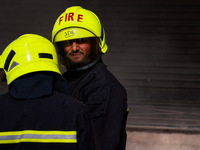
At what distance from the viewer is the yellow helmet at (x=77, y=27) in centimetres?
345

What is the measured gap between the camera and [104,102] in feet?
9.98

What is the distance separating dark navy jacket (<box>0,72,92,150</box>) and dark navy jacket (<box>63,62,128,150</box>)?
83 centimetres

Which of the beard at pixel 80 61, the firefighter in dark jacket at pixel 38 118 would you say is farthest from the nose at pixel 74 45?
the firefighter in dark jacket at pixel 38 118

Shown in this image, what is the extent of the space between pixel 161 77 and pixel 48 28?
2106mm

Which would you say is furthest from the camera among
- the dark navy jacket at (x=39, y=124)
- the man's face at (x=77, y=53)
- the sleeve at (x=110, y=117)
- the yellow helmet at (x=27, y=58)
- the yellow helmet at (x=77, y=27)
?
the yellow helmet at (x=77, y=27)

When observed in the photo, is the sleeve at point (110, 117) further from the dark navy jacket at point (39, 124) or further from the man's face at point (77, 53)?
the dark navy jacket at point (39, 124)

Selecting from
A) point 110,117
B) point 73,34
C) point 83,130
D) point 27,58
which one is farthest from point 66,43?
point 83,130

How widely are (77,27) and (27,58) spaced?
1229mm

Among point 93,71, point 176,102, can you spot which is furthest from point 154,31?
point 93,71

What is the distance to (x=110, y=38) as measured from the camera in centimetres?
588

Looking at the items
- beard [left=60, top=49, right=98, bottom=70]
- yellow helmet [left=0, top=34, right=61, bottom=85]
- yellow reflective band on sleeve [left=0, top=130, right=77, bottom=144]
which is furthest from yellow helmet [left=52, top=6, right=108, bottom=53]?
yellow reflective band on sleeve [left=0, top=130, right=77, bottom=144]

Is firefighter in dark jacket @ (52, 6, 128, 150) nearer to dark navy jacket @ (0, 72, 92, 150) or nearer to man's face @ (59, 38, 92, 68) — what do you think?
man's face @ (59, 38, 92, 68)

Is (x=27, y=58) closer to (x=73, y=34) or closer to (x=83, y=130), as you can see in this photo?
(x=83, y=130)

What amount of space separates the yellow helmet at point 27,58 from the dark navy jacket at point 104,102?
29.3 inches
